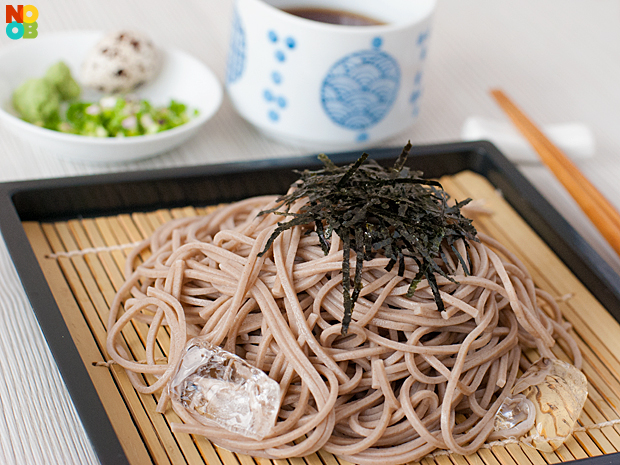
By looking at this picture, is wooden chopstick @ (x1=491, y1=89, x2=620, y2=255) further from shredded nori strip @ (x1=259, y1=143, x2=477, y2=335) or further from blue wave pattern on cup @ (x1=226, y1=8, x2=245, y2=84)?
blue wave pattern on cup @ (x1=226, y1=8, x2=245, y2=84)

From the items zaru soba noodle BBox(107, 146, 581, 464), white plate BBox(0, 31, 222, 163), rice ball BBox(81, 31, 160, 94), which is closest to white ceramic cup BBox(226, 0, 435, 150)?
white plate BBox(0, 31, 222, 163)

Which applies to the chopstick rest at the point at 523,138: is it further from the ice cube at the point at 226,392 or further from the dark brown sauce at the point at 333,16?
the ice cube at the point at 226,392

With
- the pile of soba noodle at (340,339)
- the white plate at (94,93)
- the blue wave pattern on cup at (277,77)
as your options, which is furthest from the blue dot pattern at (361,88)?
the pile of soba noodle at (340,339)

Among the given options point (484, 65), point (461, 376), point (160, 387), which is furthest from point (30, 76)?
point (484, 65)

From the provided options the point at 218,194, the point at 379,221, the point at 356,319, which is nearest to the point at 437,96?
the point at 218,194

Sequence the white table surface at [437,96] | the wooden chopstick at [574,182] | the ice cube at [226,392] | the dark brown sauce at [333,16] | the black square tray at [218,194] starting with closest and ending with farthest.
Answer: the ice cube at [226,392] → the white table surface at [437,96] → the black square tray at [218,194] → the wooden chopstick at [574,182] → the dark brown sauce at [333,16]

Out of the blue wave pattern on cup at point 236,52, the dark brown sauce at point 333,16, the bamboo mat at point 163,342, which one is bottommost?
the bamboo mat at point 163,342
